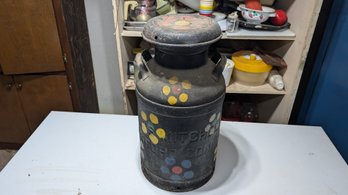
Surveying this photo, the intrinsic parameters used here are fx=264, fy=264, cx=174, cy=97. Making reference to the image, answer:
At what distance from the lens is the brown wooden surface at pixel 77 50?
1252 mm

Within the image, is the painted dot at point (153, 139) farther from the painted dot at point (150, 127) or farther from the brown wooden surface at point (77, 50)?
the brown wooden surface at point (77, 50)

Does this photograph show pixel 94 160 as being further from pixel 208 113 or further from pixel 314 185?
pixel 314 185

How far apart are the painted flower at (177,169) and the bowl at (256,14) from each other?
0.72 metres

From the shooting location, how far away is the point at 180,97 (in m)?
0.68

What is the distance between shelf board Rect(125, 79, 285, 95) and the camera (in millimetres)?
1277

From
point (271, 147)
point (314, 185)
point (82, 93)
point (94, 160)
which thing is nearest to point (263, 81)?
point (271, 147)

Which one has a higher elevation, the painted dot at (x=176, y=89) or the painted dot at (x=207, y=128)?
the painted dot at (x=176, y=89)

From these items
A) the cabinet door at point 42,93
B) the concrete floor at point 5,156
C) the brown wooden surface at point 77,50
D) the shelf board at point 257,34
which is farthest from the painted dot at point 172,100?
the concrete floor at point 5,156

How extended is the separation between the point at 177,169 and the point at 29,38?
986 mm

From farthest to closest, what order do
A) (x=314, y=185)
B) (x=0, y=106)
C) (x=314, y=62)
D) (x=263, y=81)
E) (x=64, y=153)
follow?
(x=0, y=106) → (x=314, y=62) → (x=263, y=81) → (x=64, y=153) → (x=314, y=185)

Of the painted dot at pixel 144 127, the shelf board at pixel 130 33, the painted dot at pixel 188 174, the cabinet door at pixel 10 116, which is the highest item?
the shelf board at pixel 130 33

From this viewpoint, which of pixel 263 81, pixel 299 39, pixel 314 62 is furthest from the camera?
pixel 314 62

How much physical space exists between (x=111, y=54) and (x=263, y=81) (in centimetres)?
93

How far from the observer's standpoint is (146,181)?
0.85 metres
